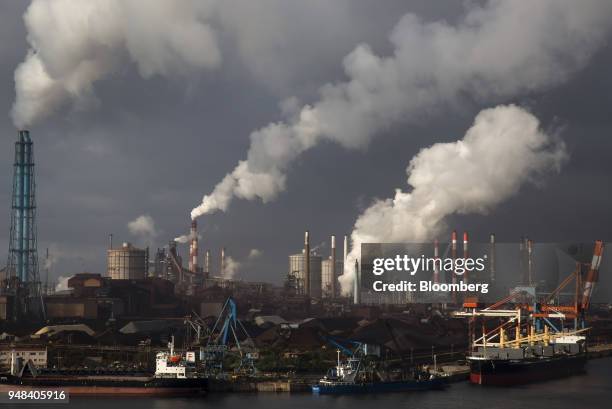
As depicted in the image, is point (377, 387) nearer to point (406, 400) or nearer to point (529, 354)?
point (406, 400)

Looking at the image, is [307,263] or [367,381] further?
[307,263]

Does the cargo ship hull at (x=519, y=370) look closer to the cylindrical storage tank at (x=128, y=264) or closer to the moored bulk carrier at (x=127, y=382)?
the moored bulk carrier at (x=127, y=382)

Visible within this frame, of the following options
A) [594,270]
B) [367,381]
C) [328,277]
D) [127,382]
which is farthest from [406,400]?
[328,277]

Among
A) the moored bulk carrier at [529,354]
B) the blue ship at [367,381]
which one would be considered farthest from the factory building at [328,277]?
the blue ship at [367,381]

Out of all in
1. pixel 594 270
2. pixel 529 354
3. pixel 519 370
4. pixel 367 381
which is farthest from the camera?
pixel 594 270

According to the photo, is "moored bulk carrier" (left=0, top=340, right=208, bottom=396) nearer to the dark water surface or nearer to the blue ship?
the dark water surface

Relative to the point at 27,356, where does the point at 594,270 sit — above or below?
above
